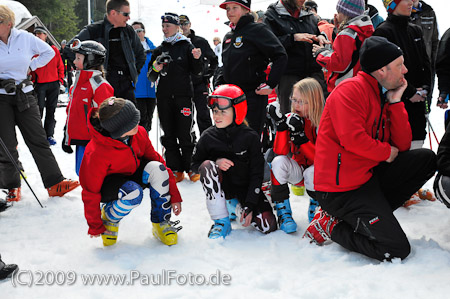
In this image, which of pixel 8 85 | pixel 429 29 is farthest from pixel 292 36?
pixel 8 85

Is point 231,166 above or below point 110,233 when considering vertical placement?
above

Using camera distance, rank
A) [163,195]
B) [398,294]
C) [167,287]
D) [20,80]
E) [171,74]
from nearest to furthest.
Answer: [398,294] → [167,287] → [163,195] → [20,80] → [171,74]

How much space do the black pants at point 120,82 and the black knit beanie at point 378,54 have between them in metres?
3.34

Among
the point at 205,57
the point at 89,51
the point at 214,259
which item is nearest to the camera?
the point at 214,259

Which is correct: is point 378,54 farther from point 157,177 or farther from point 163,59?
point 163,59

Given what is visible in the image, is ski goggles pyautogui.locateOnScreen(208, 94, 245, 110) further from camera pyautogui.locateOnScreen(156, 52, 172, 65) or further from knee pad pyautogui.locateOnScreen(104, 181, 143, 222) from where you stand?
camera pyautogui.locateOnScreen(156, 52, 172, 65)

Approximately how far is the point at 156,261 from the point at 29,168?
3924 millimetres

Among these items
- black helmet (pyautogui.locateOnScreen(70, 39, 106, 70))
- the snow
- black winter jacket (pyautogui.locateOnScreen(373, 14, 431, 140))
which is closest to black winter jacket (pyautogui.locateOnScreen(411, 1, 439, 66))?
black winter jacket (pyautogui.locateOnScreen(373, 14, 431, 140))

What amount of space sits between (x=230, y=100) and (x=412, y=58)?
1678 millimetres

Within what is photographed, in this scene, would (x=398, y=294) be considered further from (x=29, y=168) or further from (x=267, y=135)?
(x=29, y=168)

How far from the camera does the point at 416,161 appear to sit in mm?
3301

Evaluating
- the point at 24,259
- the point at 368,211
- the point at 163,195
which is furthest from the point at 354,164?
the point at 24,259

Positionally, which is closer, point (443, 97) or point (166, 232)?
point (166, 232)

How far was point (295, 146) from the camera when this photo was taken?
156 inches
